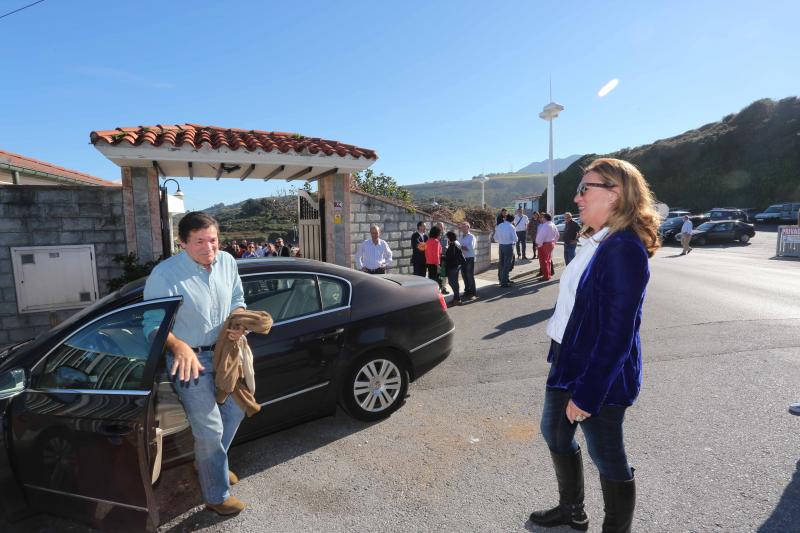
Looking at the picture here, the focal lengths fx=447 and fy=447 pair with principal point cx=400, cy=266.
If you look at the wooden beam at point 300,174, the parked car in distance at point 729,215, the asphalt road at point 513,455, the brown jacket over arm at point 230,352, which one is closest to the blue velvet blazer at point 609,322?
the asphalt road at point 513,455

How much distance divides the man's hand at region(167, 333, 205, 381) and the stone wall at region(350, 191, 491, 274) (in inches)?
276

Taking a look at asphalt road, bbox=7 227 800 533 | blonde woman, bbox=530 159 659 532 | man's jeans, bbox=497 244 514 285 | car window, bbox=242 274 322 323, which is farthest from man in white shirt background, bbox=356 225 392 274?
blonde woman, bbox=530 159 659 532

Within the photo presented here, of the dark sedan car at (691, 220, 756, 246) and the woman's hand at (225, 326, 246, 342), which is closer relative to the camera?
the woman's hand at (225, 326, 246, 342)

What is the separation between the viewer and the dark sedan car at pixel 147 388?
89.1 inches

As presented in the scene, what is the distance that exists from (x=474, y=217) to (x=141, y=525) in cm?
2361

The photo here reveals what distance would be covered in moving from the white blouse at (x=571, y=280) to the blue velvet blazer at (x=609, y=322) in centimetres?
9

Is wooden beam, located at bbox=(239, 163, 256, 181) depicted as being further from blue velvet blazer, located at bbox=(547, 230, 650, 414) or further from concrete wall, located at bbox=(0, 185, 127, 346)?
blue velvet blazer, located at bbox=(547, 230, 650, 414)

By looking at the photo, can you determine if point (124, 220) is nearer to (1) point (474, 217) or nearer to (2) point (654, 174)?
(1) point (474, 217)

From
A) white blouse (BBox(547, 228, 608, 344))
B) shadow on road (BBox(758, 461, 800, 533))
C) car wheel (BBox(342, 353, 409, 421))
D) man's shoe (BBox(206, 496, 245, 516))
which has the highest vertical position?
white blouse (BBox(547, 228, 608, 344))

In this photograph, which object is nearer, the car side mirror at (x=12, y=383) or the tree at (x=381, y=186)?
the car side mirror at (x=12, y=383)

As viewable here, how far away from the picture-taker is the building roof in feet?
28.3

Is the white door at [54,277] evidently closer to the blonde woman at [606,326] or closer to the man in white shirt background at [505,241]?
the blonde woman at [606,326]

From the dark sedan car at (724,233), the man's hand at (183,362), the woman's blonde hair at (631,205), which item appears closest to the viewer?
the woman's blonde hair at (631,205)

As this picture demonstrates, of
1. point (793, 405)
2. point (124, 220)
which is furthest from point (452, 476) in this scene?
point (124, 220)
